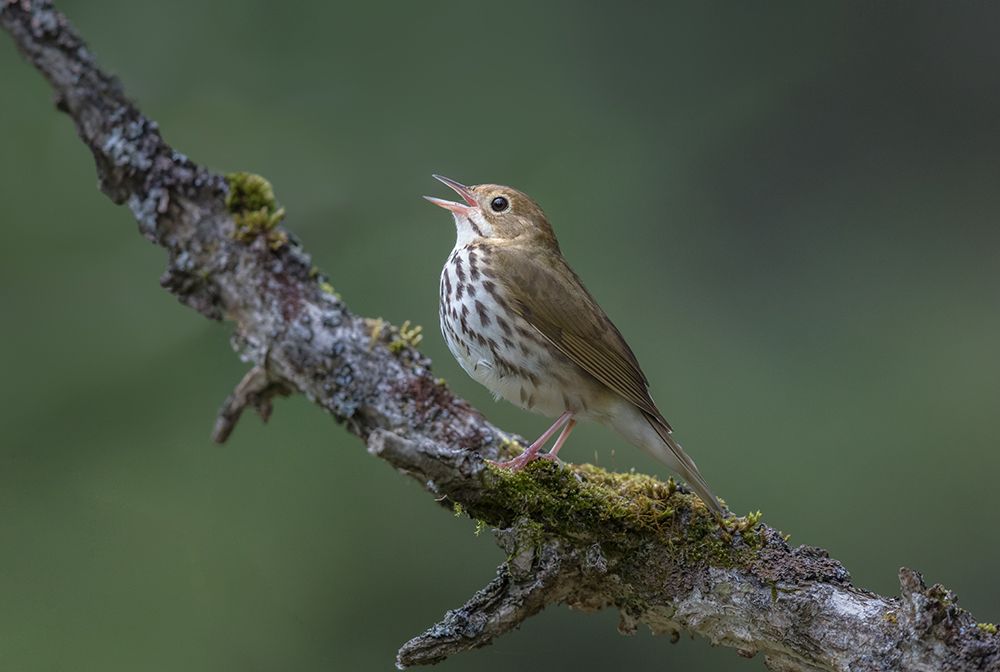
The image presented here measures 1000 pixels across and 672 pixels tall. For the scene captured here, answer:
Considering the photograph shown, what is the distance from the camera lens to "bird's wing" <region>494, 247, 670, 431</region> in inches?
170

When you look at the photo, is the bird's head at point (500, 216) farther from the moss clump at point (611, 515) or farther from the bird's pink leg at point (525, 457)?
the moss clump at point (611, 515)

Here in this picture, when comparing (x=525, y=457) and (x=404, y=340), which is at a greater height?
(x=404, y=340)

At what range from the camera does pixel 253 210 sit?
4484 mm

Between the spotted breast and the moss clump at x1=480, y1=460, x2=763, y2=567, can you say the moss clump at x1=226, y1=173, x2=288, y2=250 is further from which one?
the moss clump at x1=480, y1=460, x2=763, y2=567

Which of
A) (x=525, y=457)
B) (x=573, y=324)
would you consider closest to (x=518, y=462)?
(x=525, y=457)

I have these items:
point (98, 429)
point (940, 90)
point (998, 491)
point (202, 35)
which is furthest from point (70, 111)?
point (940, 90)

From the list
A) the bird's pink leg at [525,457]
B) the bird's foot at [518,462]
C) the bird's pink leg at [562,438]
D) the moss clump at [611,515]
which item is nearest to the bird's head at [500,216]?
the bird's pink leg at [562,438]

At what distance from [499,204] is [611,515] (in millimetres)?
1713

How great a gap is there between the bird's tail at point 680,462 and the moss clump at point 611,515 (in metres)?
0.03

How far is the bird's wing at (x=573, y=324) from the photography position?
4.32 metres

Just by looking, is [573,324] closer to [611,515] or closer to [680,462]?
[680,462]

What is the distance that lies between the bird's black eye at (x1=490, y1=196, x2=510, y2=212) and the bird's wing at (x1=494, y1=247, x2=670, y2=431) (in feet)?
1.29

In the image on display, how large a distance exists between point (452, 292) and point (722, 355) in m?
3.29

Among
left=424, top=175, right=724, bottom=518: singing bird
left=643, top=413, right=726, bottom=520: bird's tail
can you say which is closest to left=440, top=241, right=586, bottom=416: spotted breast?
left=424, top=175, right=724, bottom=518: singing bird
